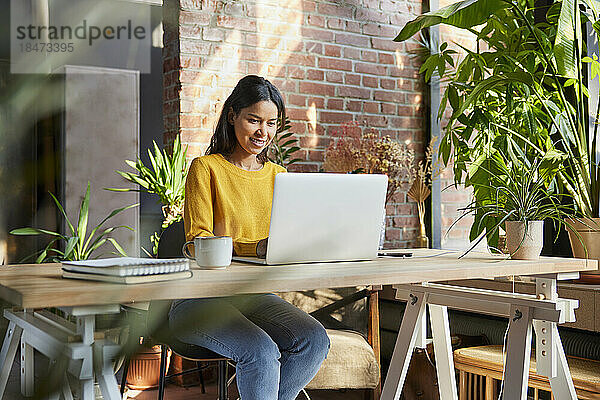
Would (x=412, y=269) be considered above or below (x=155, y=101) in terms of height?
below

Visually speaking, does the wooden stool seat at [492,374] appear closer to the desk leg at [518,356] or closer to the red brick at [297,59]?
the desk leg at [518,356]

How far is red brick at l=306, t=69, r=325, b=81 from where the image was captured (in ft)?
12.0

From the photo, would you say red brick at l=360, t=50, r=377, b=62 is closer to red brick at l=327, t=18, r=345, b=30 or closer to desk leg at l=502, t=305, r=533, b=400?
red brick at l=327, t=18, r=345, b=30

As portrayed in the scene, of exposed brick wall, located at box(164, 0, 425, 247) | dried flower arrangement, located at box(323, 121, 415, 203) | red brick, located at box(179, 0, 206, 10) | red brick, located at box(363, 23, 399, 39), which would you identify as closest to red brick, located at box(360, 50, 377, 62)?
exposed brick wall, located at box(164, 0, 425, 247)

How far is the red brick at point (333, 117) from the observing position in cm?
371

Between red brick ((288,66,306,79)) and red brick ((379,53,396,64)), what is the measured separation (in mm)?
531

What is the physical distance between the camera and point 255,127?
2211mm

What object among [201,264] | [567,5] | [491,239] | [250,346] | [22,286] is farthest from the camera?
[491,239]

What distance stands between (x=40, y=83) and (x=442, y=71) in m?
2.89

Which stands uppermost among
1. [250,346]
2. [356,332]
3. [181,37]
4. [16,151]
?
[181,37]

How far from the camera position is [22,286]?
3.46ft

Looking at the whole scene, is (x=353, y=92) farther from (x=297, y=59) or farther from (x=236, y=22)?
(x=236, y=22)

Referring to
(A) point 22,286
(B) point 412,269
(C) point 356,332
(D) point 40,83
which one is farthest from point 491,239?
(D) point 40,83

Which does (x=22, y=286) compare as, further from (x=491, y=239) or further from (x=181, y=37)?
(x=181, y=37)
